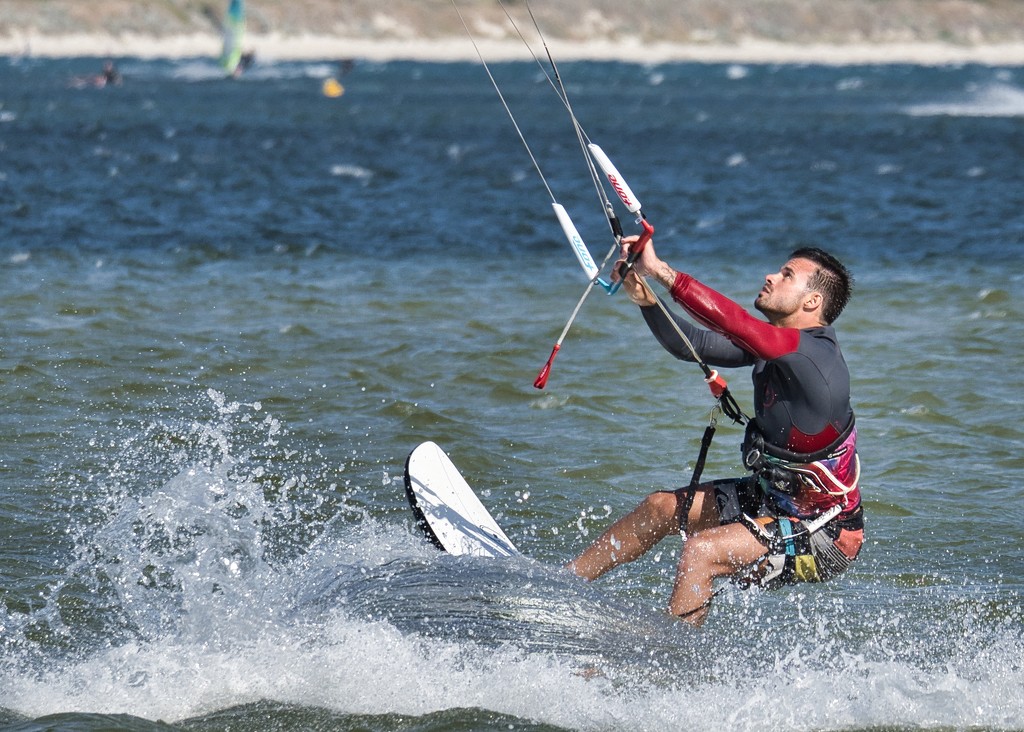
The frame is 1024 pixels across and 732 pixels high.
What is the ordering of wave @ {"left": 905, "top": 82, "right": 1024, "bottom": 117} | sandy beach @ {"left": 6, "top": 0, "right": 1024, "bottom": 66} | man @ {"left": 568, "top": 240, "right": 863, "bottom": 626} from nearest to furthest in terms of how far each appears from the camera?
1. man @ {"left": 568, "top": 240, "right": 863, "bottom": 626}
2. wave @ {"left": 905, "top": 82, "right": 1024, "bottom": 117}
3. sandy beach @ {"left": 6, "top": 0, "right": 1024, "bottom": 66}

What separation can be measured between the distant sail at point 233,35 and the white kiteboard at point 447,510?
45.3 metres

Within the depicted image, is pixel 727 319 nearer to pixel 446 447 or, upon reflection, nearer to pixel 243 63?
pixel 446 447

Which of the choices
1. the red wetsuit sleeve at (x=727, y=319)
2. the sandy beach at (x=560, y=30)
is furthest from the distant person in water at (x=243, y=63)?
the red wetsuit sleeve at (x=727, y=319)

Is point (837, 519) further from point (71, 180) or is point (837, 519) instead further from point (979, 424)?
point (71, 180)

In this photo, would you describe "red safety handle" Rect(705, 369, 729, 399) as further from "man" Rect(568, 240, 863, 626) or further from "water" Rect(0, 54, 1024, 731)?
"water" Rect(0, 54, 1024, 731)

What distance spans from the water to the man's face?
1351 millimetres

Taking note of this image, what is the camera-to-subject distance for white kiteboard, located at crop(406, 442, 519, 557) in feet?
21.9

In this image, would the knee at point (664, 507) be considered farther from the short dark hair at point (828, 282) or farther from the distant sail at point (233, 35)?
the distant sail at point (233, 35)

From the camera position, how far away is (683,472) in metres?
9.05

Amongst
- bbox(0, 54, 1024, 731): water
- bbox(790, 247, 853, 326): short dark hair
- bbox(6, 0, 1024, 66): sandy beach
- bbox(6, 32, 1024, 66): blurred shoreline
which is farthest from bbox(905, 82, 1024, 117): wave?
bbox(6, 32, 1024, 66): blurred shoreline

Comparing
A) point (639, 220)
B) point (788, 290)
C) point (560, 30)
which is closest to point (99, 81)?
point (639, 220)

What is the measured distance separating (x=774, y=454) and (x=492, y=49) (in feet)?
362

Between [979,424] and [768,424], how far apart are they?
186 inches

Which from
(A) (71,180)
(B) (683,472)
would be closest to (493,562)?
(B) (683,472)
